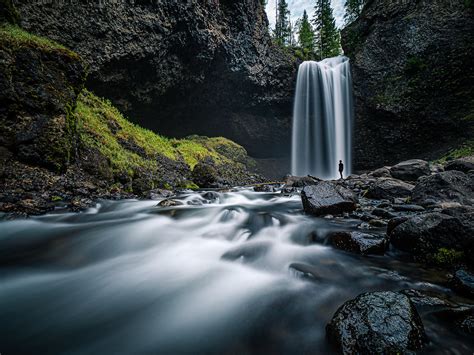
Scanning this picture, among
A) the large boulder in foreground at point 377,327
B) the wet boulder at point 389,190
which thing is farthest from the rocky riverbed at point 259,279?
the wet boulder at point 389,190

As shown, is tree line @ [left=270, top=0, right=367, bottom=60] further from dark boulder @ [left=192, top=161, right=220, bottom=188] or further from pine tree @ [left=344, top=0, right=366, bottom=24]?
dark boulder @ [left=192, top=161, right=220, bottom=188]

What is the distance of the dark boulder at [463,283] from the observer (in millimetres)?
2240

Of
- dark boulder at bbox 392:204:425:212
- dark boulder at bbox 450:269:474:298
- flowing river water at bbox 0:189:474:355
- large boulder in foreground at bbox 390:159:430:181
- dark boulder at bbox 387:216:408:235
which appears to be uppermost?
large boulder in foreground at bbox 390:159:430:181

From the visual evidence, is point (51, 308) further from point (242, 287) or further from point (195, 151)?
point (195, 151)

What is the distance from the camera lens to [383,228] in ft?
14.0

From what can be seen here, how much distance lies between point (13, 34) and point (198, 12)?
10410 mm

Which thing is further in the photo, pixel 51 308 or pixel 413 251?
pixel 413 251

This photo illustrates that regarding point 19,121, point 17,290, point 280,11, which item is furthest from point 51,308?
A: point 280,11

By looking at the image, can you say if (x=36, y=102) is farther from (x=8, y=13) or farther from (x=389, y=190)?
(x=389, y=190)

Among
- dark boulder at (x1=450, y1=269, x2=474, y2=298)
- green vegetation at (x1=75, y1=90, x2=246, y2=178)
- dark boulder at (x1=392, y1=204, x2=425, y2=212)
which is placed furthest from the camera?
green vegetation at (x1=75, y1=90, x2=246, y2=178)

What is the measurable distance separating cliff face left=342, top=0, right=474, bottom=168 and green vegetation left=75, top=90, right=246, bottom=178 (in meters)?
13.9

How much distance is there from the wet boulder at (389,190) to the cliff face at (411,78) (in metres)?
11.7

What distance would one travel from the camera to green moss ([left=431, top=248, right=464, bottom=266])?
277 cm

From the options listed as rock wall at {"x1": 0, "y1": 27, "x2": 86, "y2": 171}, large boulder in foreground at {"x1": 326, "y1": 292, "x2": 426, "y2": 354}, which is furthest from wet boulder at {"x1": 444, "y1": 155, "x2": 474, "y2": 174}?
rock wall at {"x1": 0, "y1": 27, "x2": 86, "y2": 171}
